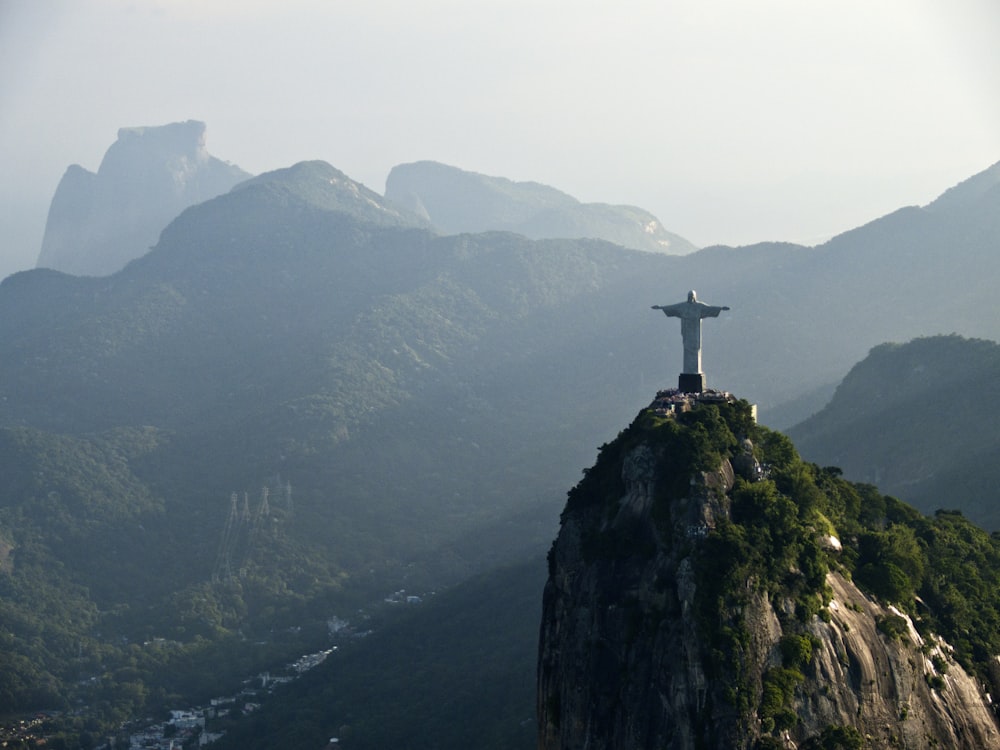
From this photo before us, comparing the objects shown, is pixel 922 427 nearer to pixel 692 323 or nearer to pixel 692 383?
pixel 692 383

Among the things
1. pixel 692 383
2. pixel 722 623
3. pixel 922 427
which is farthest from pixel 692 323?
pixel 922 427

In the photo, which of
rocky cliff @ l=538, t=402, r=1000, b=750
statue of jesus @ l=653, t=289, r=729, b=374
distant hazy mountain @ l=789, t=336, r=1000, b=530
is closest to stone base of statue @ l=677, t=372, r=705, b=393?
statue of jesus @ l=653, t=289, r=729, b=374

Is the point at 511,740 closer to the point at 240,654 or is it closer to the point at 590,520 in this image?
the point at 590,520

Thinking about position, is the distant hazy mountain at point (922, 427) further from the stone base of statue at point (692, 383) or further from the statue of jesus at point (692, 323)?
the statue of jesus at point (692, 323)

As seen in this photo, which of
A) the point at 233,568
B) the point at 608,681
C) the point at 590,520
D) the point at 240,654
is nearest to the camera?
the point at 608,681

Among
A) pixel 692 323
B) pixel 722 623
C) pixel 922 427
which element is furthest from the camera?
pixel 922 427

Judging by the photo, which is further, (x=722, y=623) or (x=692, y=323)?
(x=692, y=323)

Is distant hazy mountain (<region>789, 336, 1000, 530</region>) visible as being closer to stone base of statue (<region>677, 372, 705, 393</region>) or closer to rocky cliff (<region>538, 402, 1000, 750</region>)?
stone base of statue (<region>677, 372, 705, 393</region>)

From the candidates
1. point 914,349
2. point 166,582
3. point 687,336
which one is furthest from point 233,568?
point 687,336
